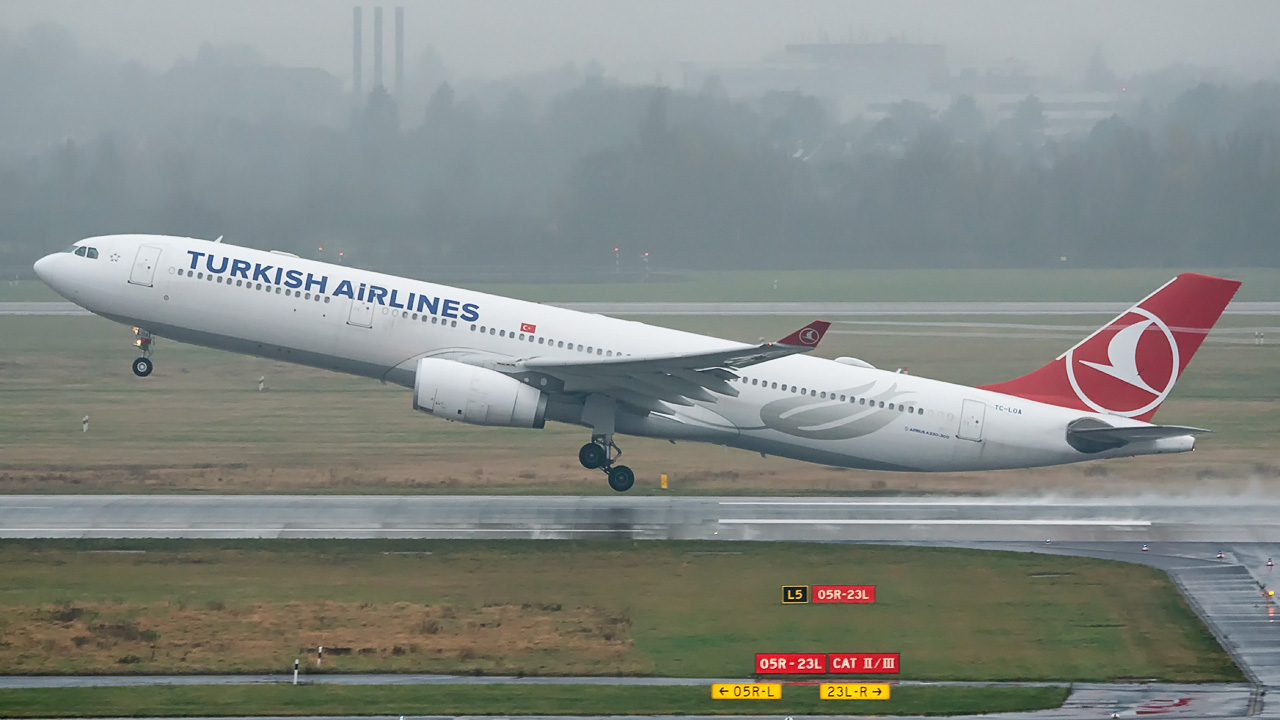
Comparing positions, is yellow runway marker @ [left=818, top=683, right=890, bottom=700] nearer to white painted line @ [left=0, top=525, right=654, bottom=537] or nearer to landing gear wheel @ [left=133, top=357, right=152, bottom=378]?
white painted line @ [left=0, top=525, right=654, bottom=537]

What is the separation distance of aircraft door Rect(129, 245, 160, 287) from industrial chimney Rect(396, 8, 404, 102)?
63263 millimetres

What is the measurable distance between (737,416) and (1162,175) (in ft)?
243

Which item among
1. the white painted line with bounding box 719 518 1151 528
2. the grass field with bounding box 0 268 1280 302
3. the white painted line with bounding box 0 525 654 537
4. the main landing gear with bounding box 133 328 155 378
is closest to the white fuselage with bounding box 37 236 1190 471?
the main landing gear with bounding box 133 328 155 378

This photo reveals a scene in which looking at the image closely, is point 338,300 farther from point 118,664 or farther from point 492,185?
point 492,185

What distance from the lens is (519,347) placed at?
33.9 meters

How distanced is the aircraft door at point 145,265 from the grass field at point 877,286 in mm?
44018

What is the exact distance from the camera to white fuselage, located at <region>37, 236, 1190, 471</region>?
33.8 meters

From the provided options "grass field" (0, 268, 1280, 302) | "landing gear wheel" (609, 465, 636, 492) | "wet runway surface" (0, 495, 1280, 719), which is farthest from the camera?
"grass field" (0, 268, 1280, 302)

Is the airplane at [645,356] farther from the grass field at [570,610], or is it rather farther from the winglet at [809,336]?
the winglet at [809,336]

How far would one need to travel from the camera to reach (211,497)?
35.5 meters

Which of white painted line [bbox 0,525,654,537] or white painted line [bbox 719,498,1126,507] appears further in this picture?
white painted line [bbox 719,498,1126,507]

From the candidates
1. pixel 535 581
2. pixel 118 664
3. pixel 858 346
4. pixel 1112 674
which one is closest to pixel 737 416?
pixel 535 581

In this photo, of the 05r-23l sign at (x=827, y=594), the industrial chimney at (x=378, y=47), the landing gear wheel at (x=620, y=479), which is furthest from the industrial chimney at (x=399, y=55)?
the 05r-23l sign at (x=827, y=594)

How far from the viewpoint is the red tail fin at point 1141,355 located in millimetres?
33531
